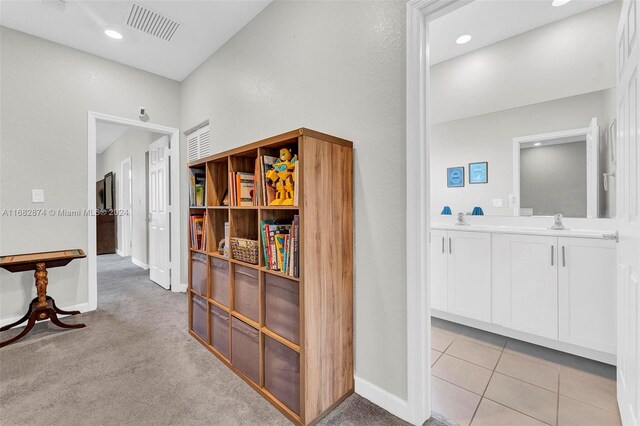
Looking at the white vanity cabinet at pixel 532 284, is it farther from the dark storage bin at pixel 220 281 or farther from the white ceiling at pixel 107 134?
the white ceiling at pixel 107 134

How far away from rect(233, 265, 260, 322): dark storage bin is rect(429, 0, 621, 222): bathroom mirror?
215 centimetres

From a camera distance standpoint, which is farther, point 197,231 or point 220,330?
point 197,231

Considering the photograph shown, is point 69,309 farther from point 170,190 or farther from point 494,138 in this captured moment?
point 494,138

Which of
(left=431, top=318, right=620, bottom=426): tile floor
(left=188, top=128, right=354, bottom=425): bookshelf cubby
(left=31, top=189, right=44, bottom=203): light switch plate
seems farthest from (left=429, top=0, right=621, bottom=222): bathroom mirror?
(left=31, top=189, right=44, bottom=203): light switch plate

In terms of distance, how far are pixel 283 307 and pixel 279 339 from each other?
176 millimetres

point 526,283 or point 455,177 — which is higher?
point 455,177

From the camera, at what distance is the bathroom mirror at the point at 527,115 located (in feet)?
7.04

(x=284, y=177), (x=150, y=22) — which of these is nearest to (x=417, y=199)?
(x=284, y=177)

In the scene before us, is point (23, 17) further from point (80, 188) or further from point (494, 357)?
point (494, 357)

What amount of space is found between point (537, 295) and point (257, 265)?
82.5 inches

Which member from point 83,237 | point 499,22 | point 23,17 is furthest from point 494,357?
point 23,17

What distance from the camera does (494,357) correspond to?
2055 mm

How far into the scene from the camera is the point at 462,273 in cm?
252

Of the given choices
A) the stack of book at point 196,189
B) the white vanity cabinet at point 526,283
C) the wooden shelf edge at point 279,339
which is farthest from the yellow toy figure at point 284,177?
the white vanity cabinet at point 526,283
